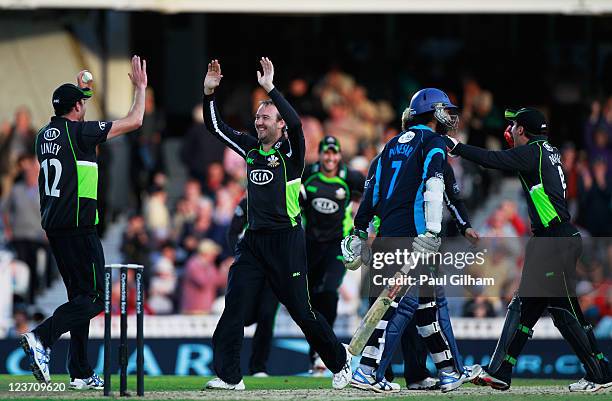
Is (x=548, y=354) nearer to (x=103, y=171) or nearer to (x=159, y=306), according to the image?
(x=159, y=306)

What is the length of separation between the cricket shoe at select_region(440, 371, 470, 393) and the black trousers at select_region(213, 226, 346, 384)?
32.6 inches

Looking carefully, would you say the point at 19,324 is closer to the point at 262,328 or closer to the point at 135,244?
the point at 135,244

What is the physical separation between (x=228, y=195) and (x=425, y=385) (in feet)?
29.7

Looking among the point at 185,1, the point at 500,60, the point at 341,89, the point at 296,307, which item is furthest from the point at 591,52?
the point at 296,307

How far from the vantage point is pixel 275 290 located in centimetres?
1201

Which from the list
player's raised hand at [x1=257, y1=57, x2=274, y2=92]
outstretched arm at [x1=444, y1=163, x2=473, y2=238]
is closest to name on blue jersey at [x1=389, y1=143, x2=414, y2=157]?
outstretched arm at [x1=444, y1=163, x2=473, y2=238]

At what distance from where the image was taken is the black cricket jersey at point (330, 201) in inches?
594

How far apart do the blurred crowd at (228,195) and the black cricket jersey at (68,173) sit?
24.3 ft

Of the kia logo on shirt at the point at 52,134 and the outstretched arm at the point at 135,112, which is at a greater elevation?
the outstretched arm at the point at 135,112

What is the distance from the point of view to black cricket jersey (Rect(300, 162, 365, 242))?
15.1 m

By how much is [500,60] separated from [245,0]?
16.0ft

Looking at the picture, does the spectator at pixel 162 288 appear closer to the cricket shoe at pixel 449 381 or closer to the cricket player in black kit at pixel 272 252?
the cricket player in black kit at pixel 272 252

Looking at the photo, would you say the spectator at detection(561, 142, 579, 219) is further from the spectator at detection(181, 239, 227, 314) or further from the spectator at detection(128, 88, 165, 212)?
the spectator at detection(128, 88, 165, 212)

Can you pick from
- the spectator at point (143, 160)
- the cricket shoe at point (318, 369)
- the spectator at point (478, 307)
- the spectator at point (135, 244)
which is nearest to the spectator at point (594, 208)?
the spectator at point (478, 307)
